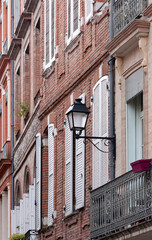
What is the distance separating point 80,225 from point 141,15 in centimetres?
570

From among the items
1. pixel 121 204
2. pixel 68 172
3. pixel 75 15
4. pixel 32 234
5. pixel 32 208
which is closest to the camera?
pixel 121 204

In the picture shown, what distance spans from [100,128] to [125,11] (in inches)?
108

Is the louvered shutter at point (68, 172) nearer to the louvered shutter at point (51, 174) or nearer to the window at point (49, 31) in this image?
the louvered shutter at point (51, 174)

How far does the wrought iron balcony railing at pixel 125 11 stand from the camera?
1647 cm

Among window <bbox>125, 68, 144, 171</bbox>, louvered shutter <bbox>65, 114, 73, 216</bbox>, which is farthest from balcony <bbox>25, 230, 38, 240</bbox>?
window <bbox>125, 68, 144, 171</bbox>

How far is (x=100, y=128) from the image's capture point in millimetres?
18750

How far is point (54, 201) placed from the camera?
903 inches

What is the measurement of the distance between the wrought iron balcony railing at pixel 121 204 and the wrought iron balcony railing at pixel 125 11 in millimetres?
3036

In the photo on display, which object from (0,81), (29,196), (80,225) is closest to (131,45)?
(80,225)

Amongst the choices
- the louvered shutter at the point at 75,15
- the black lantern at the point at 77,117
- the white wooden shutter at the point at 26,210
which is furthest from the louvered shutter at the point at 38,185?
the black lantern at the point at 77,117

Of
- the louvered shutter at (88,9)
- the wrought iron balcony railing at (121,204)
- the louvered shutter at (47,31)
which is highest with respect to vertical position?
the louvered shutter at (47,31)

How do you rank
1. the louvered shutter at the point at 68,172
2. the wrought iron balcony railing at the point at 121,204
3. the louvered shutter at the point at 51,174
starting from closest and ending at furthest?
1. the wrought iron balcony railing at the point at 121,204
2. the louvered shutter at the point at 68,172
3. the louvered shutter at the point at 51,174

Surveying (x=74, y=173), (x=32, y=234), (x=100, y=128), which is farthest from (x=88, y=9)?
(x=32, y=234)

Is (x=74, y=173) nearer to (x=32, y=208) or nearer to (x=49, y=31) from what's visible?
(x=32, y=208)
